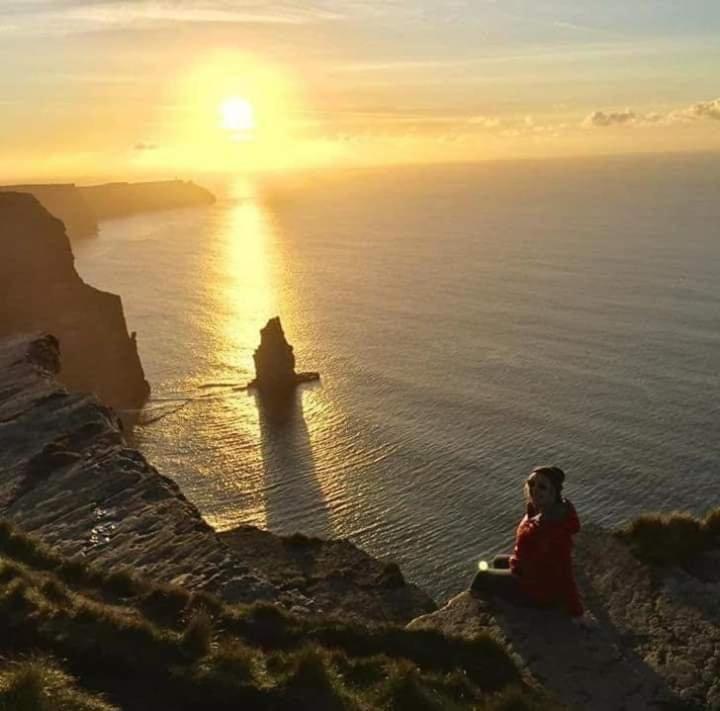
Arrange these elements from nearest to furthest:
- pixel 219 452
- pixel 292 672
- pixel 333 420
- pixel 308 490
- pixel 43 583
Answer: pixel 292 672 → pixel 43 583 → pixel 308 490 → pixel 219 452 → pixel 333 420

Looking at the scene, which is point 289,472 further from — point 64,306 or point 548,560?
point 548,560

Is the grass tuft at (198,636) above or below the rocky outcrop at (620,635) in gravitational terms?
above

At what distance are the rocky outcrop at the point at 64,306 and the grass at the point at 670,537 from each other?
6950 cm

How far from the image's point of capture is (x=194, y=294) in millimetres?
149250

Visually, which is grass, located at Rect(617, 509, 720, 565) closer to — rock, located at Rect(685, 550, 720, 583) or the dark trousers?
rock, located at Rect(685, 550, 720, 583)

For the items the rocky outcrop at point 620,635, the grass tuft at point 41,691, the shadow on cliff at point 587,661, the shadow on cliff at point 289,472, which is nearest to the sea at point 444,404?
the shadow on cliff at point 289,472

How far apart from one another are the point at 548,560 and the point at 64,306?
250ft

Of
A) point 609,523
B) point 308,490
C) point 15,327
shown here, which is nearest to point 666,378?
point 609,523

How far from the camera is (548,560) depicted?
13.1m

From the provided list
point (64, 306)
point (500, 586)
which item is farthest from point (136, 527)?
point (64, 306)

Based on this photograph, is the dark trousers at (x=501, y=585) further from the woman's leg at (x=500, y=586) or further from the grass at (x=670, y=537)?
the grass at (x=670, y=537)

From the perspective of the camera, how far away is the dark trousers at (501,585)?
13.8m

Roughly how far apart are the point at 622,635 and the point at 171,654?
741 cm

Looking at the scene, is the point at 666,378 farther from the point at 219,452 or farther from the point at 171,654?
the point at 171,654
